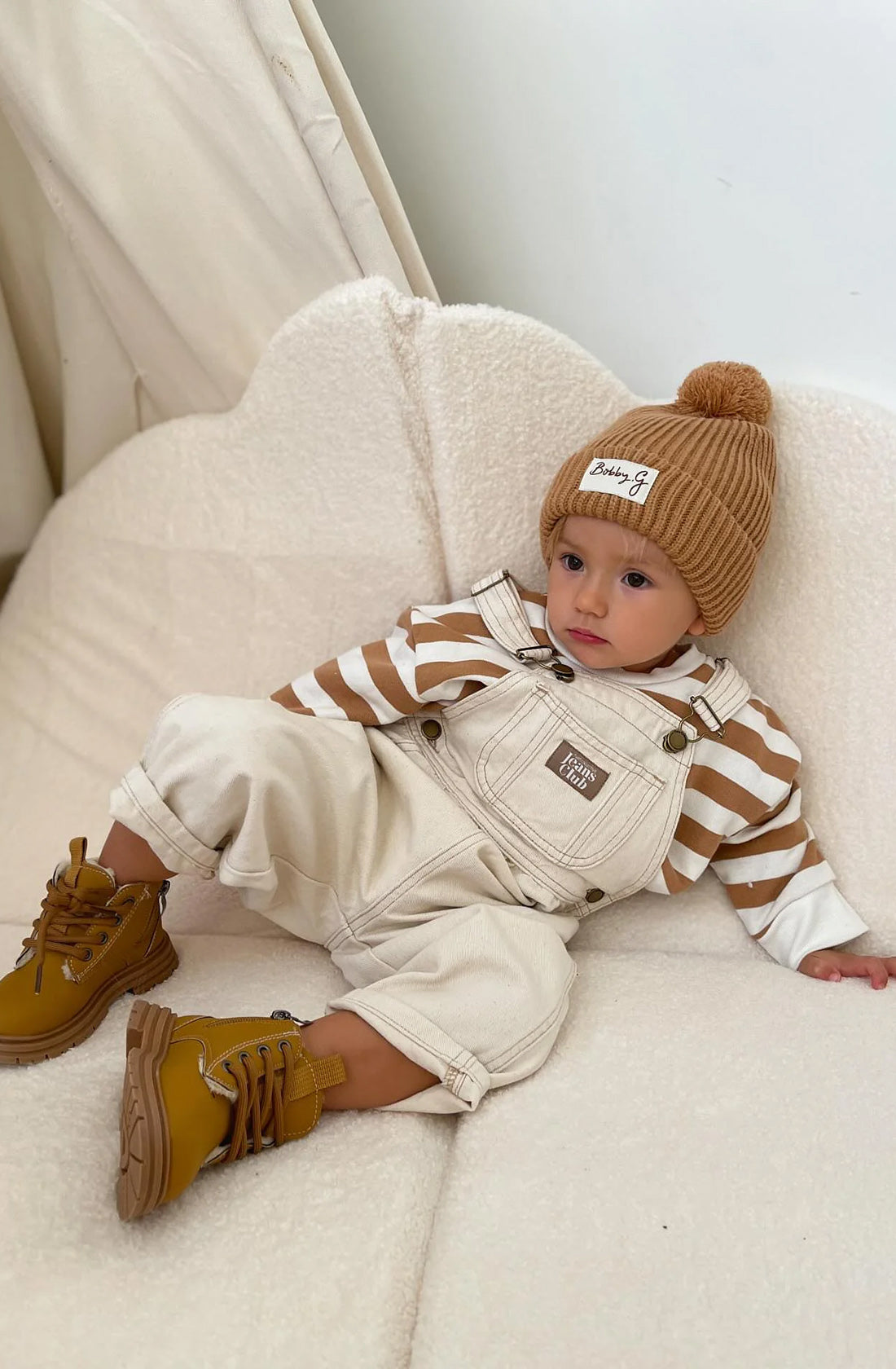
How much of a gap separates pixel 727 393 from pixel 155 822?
674 mm

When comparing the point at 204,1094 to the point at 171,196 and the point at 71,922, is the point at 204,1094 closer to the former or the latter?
the point at 71,922

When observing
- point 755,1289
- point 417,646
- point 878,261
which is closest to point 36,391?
point 417,646

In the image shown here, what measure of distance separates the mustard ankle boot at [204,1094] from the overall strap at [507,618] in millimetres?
419

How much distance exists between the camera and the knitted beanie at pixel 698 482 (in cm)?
91

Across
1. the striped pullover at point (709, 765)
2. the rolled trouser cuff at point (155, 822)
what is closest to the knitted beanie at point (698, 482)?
the striped pullover at point (709, 765)

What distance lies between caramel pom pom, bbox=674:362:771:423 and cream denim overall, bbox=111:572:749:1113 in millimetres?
256

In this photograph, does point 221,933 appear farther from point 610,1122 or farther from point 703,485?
point 703,485

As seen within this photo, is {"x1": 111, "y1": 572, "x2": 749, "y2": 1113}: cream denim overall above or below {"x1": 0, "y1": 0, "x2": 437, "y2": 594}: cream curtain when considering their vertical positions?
below

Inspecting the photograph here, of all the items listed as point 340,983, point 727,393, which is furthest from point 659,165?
point 340,983

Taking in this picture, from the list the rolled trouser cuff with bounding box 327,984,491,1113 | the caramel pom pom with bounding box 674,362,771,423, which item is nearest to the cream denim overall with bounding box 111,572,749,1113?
the rolled trouser cuff with bounding box 327,984,491,1113

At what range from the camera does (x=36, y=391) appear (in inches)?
55.2

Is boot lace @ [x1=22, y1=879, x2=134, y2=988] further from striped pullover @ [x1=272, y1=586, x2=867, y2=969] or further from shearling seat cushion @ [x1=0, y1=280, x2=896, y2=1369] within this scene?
striped pullover @ [x1=272, y1=586, x2=867, y2=969]

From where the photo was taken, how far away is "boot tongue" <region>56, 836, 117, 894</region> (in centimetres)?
89

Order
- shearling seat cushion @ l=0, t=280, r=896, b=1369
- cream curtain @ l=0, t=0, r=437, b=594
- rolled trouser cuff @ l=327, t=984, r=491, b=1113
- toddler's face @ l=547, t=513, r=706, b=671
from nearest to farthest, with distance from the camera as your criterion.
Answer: shearling seat cushion @ l=0, t=280, r=896, b=1369, rolled trouser cuff @ l=327, t=984, r=491, b=1113, toddler's face @ l=547, t=513, r=706, b=671, cream curtain @ l=0, t=0, r=437, b=594
